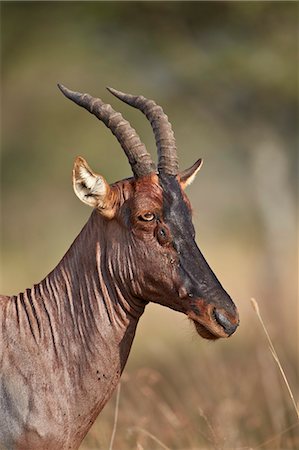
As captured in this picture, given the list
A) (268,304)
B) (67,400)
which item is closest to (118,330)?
(67,400)

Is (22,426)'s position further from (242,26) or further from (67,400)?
(242,26)

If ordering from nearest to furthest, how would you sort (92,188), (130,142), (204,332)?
(204,332) < (92,188) < (130,142)

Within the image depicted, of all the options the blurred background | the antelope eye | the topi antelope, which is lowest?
the topi antelope

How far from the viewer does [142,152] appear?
757cm

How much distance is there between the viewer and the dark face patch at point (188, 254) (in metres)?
7.07

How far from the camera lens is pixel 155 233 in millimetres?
7355

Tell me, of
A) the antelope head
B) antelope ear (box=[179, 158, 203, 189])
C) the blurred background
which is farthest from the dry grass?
antelope ear (box=[179, 158, 203, 189])

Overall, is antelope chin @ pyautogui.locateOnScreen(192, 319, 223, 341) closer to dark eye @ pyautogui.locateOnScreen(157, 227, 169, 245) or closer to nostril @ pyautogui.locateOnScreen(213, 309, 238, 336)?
nostril @ pyautogui.locateOnScreen(213, 309, 238, 336)

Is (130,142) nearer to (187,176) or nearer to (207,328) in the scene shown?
(187,176)

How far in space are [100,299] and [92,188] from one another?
75 centimetres

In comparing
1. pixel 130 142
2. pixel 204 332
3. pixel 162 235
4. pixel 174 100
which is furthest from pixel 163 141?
pixel 174 100

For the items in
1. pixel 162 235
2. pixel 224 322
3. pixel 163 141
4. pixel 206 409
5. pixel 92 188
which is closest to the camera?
pixel 224 322

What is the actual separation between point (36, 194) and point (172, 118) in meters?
6.58

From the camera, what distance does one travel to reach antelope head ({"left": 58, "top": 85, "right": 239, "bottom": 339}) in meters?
7.12
